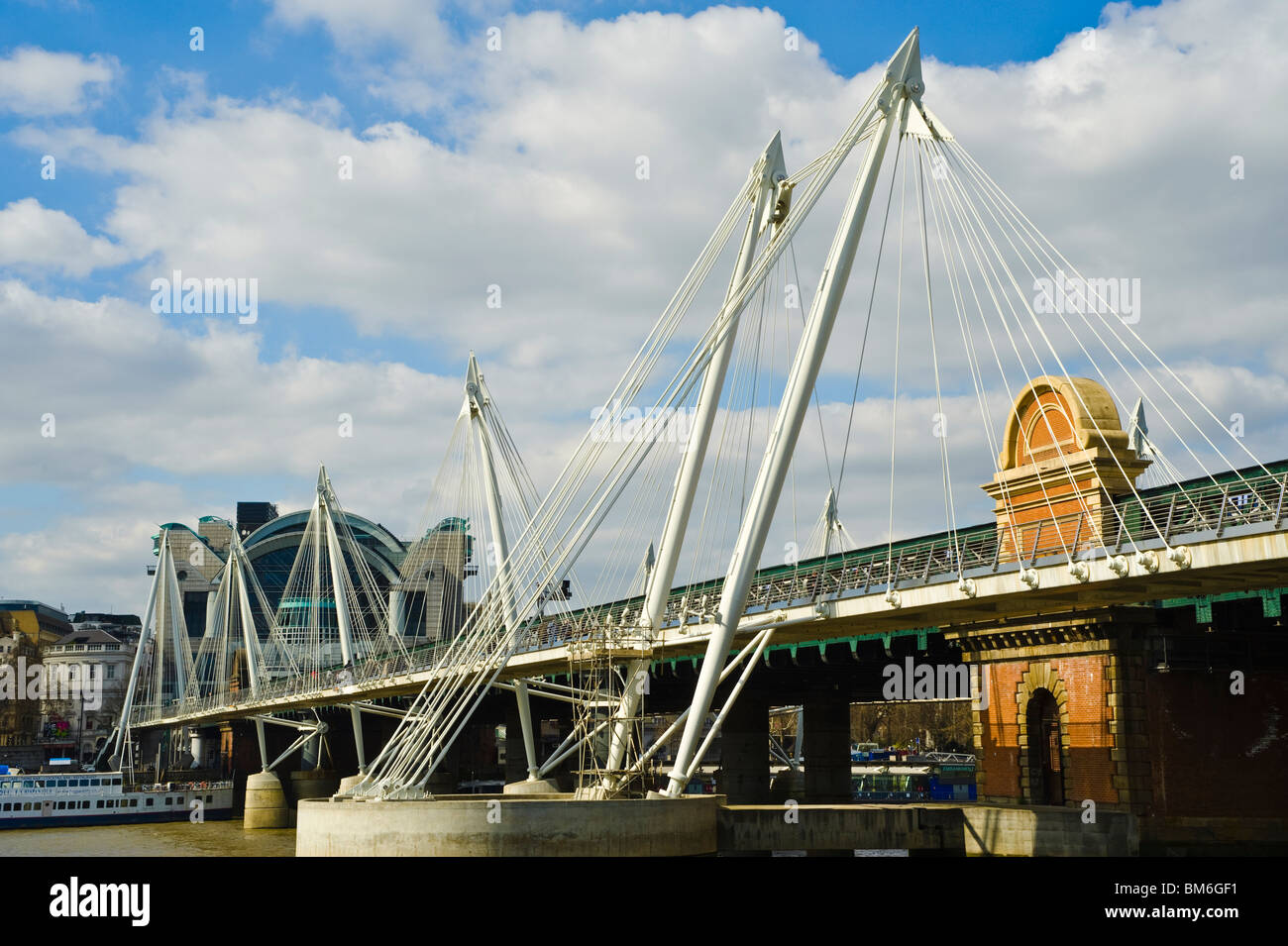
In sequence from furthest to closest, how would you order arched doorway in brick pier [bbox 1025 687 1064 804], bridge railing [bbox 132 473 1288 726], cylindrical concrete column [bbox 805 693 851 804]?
cylindrical concrete column [bbox 805 693 851 804]
arched doorway in brick pier [bbox 1025 687 1064 804]
bridge railing [bbox 132 473 1288 726]

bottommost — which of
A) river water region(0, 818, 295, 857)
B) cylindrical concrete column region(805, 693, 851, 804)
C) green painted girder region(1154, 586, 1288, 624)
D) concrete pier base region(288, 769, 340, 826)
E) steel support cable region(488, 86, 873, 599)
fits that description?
river water region(0, 818, 295, 857)

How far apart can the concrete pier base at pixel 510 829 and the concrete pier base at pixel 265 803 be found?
6310cm

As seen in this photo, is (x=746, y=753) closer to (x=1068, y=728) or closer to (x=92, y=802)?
(x=1068, y=728)

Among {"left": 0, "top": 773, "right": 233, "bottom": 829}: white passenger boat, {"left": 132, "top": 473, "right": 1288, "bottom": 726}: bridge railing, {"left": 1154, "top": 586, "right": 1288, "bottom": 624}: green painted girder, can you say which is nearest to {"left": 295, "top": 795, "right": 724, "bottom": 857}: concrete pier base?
{"left": 132, "top": 473, "right": 1288, "bottom": 726}: bridge railing

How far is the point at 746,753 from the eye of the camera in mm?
73688

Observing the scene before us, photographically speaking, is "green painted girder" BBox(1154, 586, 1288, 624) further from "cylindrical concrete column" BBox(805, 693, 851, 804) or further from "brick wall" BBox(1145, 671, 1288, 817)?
"cylindrical concrete column" BBox(805, 693, 851, 804)

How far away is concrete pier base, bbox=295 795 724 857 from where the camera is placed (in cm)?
3625

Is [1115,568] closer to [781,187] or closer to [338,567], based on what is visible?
[781,187]

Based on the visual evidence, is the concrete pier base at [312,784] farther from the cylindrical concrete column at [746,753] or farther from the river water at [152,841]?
the cylindrical concrete column at [746,753]

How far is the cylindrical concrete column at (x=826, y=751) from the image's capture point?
7556 centimetres

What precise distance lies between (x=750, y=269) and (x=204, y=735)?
4631 inches

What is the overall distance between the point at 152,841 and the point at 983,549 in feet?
197

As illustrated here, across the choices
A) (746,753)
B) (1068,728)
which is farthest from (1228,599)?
(746,753)

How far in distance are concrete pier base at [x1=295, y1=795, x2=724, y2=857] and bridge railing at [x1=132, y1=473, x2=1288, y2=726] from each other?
24.1 feet
